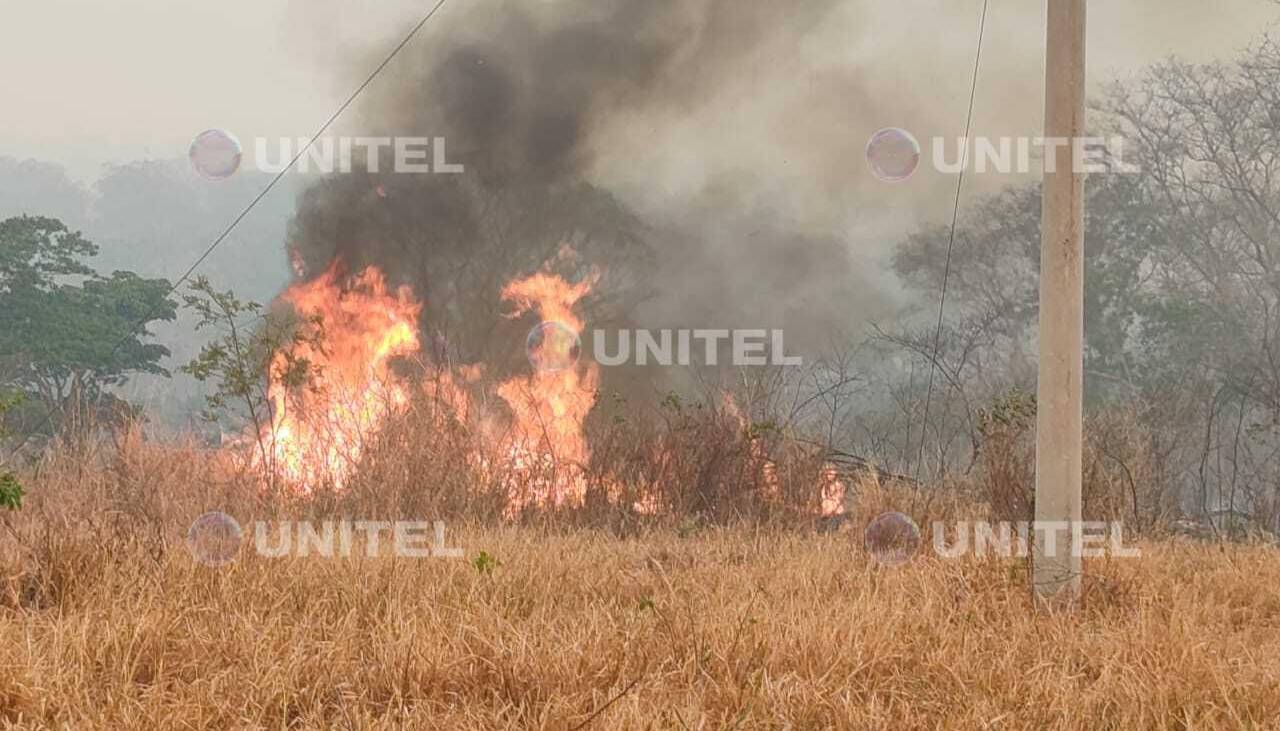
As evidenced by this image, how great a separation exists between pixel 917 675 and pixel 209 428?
874cm

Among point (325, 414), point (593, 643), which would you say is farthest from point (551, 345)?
point (593, 643)

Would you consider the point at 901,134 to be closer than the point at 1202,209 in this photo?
Yes

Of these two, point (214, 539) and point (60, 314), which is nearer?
point (214, 539)

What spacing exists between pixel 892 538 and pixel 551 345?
404 inches

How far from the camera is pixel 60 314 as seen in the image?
28672mm

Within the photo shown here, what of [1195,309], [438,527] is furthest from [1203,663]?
[1195,309]

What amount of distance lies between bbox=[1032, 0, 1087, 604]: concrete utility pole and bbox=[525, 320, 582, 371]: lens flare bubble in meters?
10.8

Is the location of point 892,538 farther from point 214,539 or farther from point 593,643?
point 214,539

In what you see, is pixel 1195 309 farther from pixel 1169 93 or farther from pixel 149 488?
pixel 149 488

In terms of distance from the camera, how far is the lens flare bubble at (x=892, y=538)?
7000 millimetres

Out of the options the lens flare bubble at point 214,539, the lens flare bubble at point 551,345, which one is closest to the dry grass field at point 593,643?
the lens flare bubble at point 214,539

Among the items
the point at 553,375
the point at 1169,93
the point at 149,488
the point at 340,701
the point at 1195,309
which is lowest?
the point at 340,701

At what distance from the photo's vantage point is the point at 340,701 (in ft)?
12.4

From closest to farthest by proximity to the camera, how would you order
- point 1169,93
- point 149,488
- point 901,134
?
point 149,488 < point 901,134 < point 1169,93
